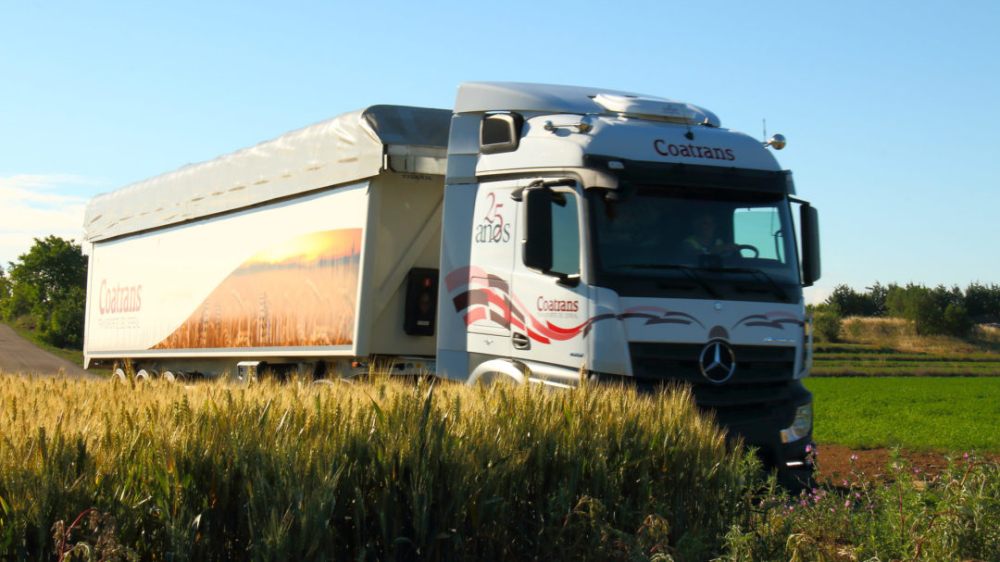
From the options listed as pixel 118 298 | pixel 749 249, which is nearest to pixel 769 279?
pixel 749 249

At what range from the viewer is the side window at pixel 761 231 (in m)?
10.8

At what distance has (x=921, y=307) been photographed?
95.8 metres

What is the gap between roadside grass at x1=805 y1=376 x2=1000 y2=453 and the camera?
814 inches

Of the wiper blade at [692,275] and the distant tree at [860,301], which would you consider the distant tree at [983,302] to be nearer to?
the distant tree at [860,301]

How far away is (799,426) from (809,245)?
1750 millimetres

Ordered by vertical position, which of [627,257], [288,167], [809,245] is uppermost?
[288,167]

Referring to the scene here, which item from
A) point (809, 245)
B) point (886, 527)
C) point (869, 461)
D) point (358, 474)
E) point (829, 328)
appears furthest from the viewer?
point (829, 328)

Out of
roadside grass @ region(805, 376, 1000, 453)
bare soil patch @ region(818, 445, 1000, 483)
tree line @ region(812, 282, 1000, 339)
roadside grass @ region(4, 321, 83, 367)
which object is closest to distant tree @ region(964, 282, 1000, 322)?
tree line @ region(812, 282, 1000, 339)

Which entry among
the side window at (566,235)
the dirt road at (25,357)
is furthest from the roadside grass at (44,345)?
the side window at (566,235)

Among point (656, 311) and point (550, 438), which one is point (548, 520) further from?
point (656, 311)

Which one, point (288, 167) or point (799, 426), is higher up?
point (288, 167)

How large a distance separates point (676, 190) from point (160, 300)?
32.4 feet

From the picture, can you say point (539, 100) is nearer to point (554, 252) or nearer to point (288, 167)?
point (554, 252)

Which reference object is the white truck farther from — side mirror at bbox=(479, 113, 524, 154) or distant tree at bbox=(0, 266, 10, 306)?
distant tree at bbox=(0, 266, 10, 306)
